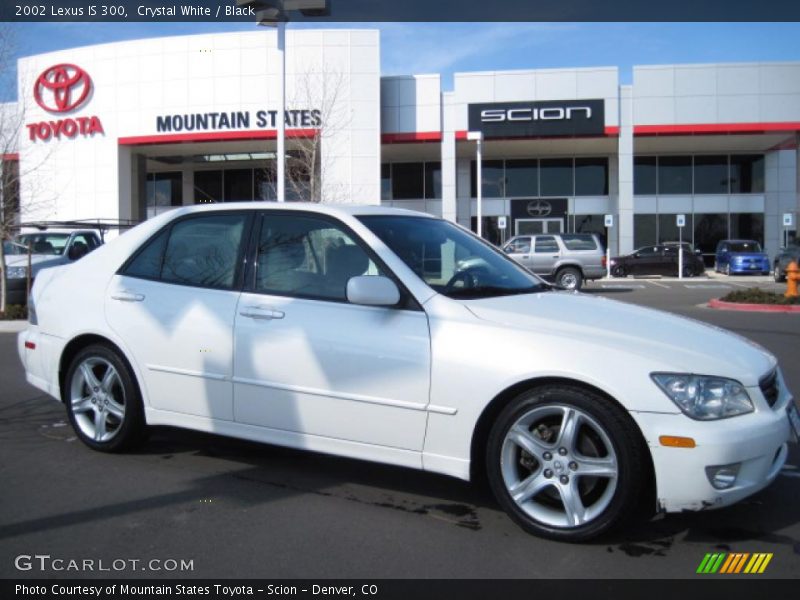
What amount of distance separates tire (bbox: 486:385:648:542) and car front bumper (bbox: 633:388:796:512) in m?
0.11

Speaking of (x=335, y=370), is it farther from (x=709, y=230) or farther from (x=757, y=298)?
(x=709, y=230)

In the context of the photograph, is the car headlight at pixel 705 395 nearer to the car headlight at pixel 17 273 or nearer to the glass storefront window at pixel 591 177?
the car headlight at pixel 17 273

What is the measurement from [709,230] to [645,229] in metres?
3.17

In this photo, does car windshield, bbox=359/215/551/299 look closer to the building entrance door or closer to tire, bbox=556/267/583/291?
tire, bbox=556/267/583/291

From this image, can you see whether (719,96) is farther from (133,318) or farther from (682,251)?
(133,318)

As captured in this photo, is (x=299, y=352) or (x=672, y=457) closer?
(x=672, y=457)

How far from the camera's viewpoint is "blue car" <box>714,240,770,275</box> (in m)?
31.4

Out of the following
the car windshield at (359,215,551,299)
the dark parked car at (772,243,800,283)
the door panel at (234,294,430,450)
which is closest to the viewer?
the door panel at (234,294,430,450)

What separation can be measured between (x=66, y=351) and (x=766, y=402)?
4433mm

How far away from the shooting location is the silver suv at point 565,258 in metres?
22.2

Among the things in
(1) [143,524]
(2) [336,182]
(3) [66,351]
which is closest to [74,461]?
(3) [66,351]

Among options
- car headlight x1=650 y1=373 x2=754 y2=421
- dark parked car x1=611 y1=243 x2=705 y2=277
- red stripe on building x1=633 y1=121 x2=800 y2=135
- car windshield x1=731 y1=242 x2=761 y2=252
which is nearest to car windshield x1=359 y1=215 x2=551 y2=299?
car headlight x1=650 y1=373 x2=754 y2=421

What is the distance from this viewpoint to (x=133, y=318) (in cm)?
481

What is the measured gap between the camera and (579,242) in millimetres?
22609
